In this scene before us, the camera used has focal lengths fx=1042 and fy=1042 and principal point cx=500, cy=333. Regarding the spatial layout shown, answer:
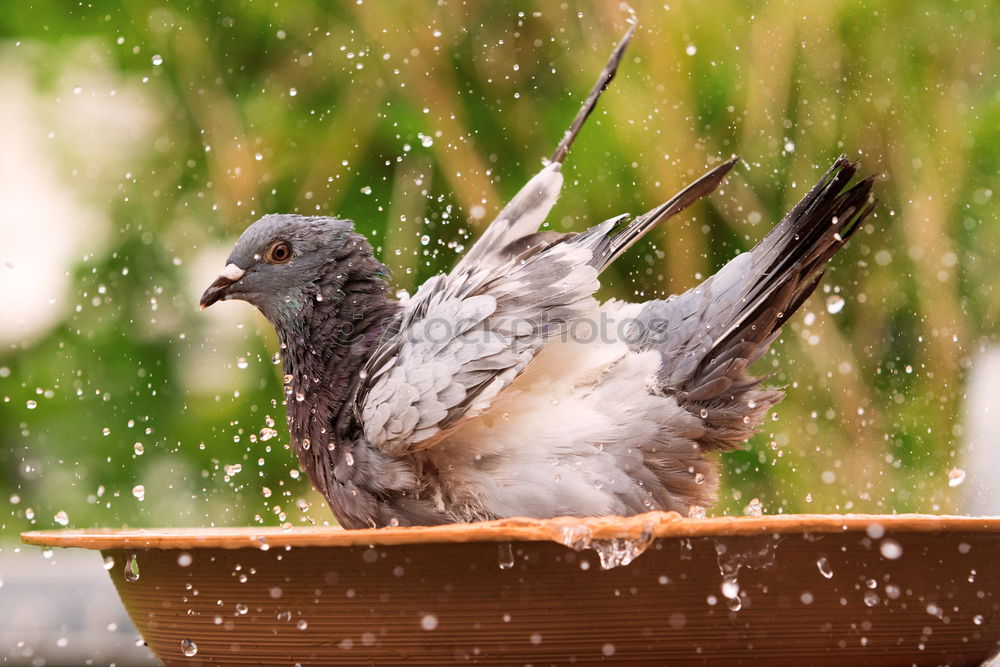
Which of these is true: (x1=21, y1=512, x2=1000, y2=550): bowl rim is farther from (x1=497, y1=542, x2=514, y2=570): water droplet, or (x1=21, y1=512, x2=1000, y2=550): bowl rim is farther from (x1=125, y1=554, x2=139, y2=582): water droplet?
(x1=125, y1=554, x2=139, y2=582): water droplet

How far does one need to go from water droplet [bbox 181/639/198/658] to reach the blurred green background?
71.0 inches

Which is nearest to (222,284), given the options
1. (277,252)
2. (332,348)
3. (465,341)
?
(277,252)

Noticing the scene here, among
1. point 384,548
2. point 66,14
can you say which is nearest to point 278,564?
point 384,548

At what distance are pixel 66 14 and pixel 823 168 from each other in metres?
2.42

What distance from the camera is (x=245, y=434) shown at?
3.18 m

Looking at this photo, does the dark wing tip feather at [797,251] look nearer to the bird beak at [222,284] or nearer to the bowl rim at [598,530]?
the bowl rim at [598,530]

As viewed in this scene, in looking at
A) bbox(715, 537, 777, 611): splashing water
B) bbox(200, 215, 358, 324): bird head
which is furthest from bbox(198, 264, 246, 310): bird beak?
bbox(715, 537, 777, 611): splashing water

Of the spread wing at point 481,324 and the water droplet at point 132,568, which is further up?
the spread wing at point 481,324

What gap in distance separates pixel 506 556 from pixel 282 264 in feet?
2.97

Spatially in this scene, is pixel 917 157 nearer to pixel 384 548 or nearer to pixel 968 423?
pixel 968 423

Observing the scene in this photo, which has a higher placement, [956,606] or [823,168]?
[823,168]

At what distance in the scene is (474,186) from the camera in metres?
3.15

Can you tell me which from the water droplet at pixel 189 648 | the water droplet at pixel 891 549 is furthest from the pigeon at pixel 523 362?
the water droplet at pixel 891 549

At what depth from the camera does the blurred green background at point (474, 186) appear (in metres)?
3.08
